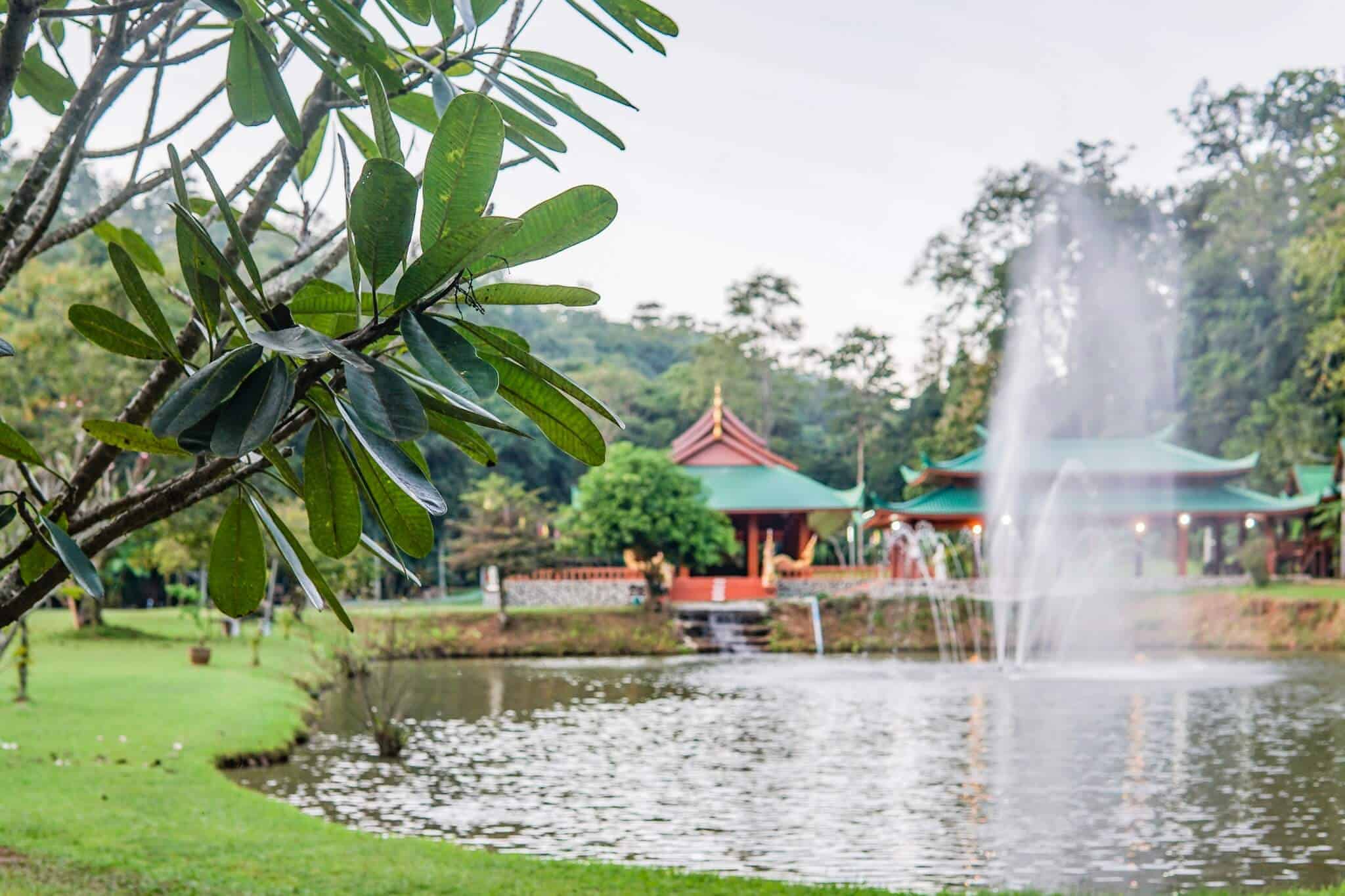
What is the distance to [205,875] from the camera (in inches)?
233

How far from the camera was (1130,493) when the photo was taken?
100 feet

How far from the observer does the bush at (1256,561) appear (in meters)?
27.1

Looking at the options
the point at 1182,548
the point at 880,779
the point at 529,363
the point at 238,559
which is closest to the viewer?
the point at 529,363

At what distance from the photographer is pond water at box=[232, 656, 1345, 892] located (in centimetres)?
751

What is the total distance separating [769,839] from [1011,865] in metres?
1.41

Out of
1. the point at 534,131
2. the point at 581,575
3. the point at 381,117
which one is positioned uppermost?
the point at 534,131

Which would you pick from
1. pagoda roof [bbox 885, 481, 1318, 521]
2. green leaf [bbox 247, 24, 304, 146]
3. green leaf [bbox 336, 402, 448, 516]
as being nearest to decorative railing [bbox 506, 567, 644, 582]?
pagoda roof [bbox 885, 481, 1318, 521]

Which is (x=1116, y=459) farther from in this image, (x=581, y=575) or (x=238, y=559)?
(x=238, y=559)

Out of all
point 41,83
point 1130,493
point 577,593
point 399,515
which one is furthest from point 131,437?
point 1130,493

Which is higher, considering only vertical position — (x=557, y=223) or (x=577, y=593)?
(x=557, y=223)

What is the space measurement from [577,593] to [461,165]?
2839cm

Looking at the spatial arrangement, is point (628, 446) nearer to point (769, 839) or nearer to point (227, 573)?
point (769, 839)

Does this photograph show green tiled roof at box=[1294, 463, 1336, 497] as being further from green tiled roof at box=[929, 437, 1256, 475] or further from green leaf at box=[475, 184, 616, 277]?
green leaf at box=[475, 184, 616, 277]

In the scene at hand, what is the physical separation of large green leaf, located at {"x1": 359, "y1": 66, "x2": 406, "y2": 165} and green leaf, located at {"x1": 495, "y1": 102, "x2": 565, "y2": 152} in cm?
47
